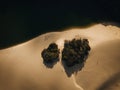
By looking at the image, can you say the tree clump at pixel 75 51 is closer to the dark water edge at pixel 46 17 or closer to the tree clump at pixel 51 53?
the tree clump at pixel 51 53

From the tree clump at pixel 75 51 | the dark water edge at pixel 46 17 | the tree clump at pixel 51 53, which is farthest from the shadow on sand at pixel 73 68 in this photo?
the dark water edge at pixel 46 17

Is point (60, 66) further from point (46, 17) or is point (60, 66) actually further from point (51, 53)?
point (46, 17)

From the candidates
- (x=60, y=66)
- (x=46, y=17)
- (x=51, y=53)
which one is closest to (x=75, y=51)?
(x=60, y=66)

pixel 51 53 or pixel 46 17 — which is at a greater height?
pixel 46 17

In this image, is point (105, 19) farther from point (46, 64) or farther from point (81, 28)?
point (46, 64)

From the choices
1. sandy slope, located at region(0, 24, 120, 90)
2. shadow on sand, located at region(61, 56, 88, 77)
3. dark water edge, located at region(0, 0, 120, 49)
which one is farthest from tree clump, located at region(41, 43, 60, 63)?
dark water edge, located at region(0, 0, 120, 49)

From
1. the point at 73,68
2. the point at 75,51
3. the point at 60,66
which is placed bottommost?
the point at 73,68
